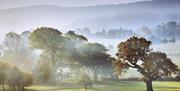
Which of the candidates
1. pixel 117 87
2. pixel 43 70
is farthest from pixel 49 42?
pixel 117 87

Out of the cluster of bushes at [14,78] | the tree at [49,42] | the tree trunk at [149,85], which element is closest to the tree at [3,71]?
the cluster of bushes at [14,78]

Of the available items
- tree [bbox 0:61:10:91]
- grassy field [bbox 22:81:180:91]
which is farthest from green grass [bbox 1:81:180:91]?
tree [bbox 0:61:10:91]

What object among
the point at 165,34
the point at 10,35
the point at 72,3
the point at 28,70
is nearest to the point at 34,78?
the point at 28,70

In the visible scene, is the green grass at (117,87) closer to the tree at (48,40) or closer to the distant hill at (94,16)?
the tree at (48,40)

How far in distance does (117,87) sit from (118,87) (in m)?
0.01

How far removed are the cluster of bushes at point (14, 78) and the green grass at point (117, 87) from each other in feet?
0.30

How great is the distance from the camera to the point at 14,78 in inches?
231

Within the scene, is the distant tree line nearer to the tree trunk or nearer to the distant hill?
the distant hill

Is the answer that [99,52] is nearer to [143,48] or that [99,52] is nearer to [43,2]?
[143,48]

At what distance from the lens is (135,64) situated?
18.5 feet

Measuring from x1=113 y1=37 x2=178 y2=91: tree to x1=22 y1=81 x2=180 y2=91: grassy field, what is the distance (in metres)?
0.10

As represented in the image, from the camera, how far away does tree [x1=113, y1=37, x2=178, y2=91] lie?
562 centimetres

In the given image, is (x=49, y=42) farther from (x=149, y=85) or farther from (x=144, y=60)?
(x=149, y=85)

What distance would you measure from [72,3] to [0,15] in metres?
0.94
